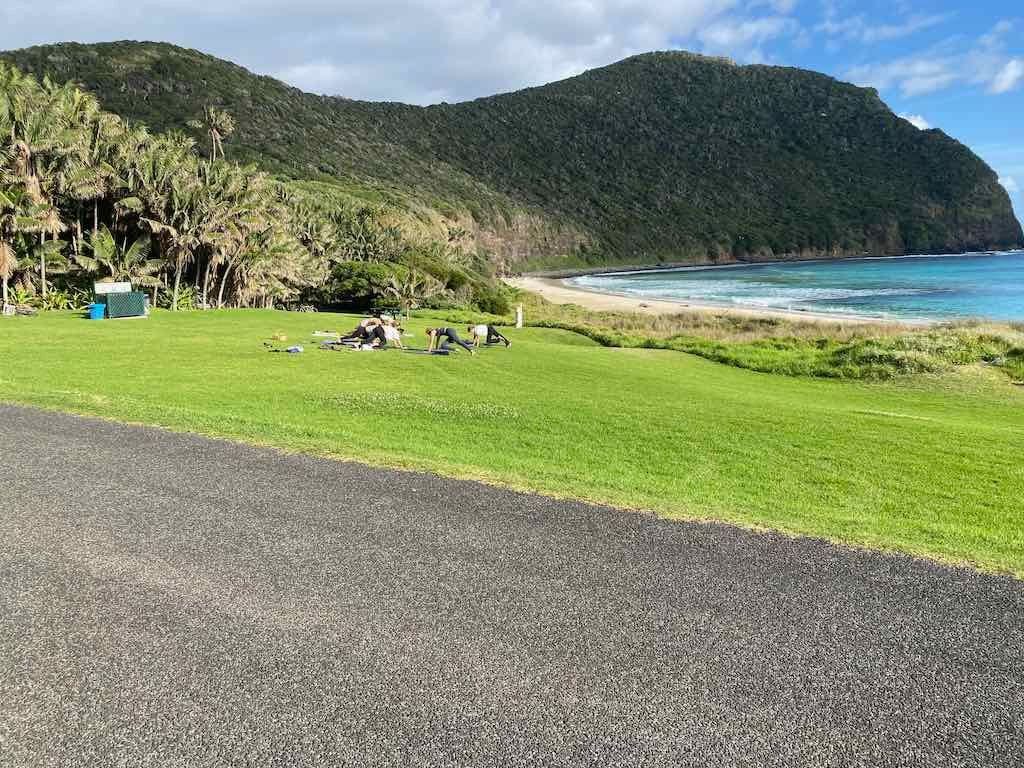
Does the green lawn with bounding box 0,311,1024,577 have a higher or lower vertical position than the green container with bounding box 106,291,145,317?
lower

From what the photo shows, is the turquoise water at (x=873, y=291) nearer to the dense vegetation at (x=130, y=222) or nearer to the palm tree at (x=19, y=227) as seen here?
the dense vegetation at (x=130, y=222)

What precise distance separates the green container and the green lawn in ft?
34.1

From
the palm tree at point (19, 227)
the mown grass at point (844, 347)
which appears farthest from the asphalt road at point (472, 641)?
the palm tree at point (19, 227)

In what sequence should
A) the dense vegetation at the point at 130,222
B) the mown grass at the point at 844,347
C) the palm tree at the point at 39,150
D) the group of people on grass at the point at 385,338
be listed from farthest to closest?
the dense vegetation at the point at 130,222 < the palm tree at the point at 39,150 < the mown grass at the point at 844,347 < the group of people on grass at the point at 385,338

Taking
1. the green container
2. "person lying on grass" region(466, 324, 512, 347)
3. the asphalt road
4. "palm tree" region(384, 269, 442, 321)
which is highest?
"palm tree" region(384, 269, 442, 321)

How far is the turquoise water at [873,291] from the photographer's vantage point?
232ft

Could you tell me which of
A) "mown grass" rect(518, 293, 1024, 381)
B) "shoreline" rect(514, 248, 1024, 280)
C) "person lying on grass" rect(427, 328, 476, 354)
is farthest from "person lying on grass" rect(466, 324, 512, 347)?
"shoreline" rect(514, 248, 1024, 280)

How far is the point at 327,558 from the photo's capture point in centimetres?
625

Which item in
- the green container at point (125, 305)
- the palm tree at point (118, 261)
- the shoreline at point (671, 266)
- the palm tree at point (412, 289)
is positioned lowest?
the green container at point (125, 305)

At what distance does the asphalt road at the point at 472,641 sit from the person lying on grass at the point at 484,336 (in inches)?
712

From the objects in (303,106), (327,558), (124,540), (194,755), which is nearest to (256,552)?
(327,558)

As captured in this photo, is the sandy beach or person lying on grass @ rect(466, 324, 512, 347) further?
the sandy beach

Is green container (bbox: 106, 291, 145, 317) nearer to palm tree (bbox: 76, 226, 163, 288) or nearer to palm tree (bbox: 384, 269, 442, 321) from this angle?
palm tree (bbox: 76, 226, 163, 288)

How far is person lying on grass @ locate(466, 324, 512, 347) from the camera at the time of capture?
2558 cm
